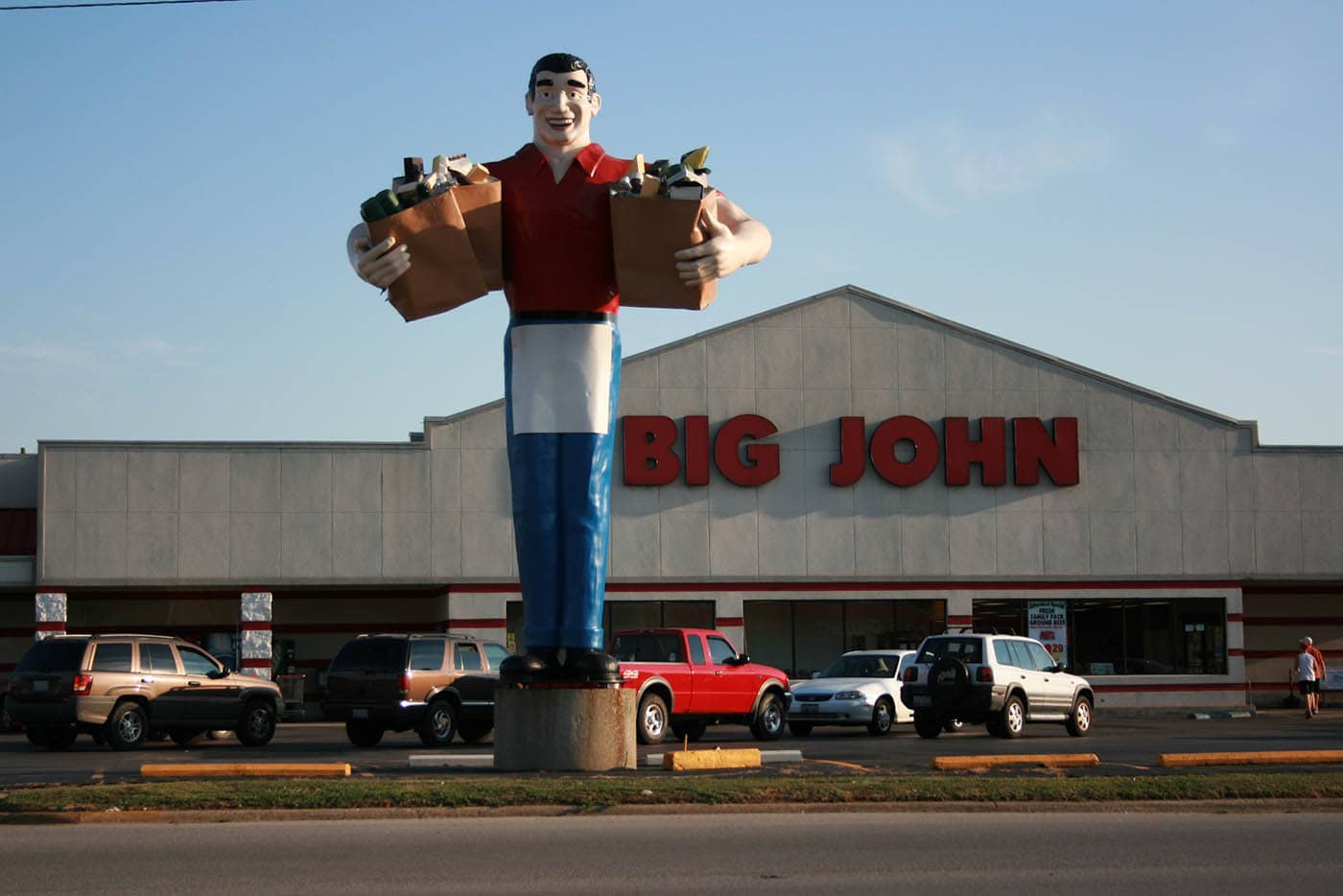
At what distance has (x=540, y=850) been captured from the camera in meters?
11.3

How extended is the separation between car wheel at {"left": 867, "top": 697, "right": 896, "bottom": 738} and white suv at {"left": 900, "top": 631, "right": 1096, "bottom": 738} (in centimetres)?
96

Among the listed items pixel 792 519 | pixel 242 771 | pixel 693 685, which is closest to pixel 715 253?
pixel 242 771

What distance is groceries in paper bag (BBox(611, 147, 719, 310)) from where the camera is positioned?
14.8 meters

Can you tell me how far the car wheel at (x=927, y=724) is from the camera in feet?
83.9

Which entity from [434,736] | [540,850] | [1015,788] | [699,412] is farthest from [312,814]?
[699,412]

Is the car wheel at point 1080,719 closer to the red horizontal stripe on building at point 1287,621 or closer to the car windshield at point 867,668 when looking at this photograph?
the car windshield at point 867,668

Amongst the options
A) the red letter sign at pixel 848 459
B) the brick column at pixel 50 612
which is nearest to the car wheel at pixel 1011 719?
the red letter sign at pixel 848 459

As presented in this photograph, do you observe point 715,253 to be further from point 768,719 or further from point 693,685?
point 768,719

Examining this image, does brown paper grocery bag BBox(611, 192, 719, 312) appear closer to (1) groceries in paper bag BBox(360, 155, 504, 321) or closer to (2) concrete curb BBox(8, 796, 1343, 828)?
(1) groceries in paper bag BBox(360, 155, 504, 321)

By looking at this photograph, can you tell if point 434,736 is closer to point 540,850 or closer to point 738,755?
point 738,755

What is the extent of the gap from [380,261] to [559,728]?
190 inches

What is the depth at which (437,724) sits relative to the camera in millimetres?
24281

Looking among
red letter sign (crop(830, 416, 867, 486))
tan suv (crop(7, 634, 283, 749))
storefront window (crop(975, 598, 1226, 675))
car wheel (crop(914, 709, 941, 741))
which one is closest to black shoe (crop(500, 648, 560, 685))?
tan suv (crop(7, 634, 283, 749))

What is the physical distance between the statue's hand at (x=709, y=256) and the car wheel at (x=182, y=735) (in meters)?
13.1
